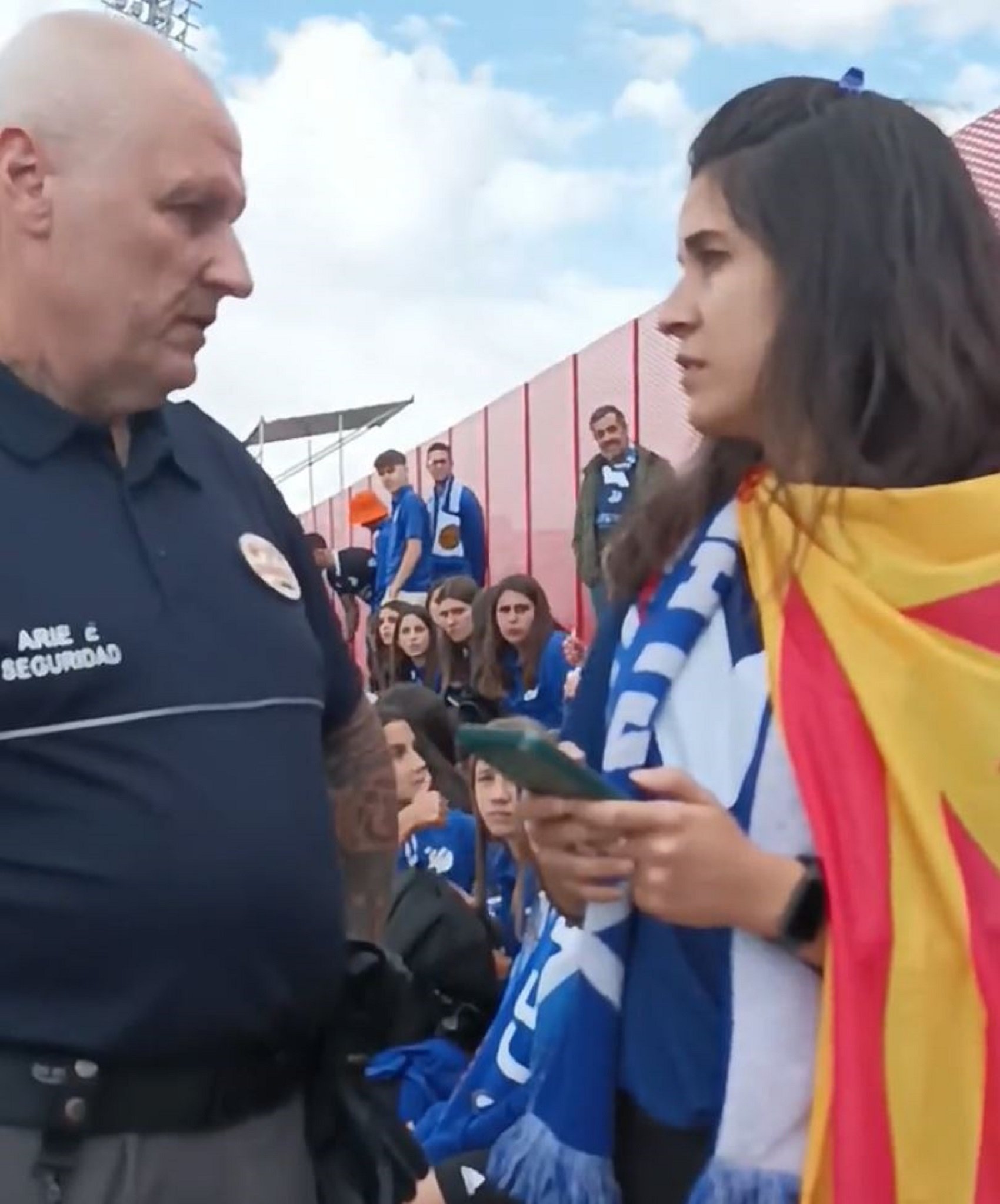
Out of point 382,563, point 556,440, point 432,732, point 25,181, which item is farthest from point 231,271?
point 556,440

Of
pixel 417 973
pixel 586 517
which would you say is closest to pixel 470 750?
pixel 417 973

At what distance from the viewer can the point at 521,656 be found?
22.6ft

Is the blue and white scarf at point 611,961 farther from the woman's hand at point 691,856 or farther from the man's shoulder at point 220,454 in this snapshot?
the man's shoulder at point 220,454

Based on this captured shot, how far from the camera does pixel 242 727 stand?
67.7 inches

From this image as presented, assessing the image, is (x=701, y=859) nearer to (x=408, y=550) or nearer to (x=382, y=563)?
(x=408, y=550)

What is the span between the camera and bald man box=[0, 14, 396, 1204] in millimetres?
1582

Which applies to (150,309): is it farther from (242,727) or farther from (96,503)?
(242,727)

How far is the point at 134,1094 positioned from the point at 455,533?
30.4 feet

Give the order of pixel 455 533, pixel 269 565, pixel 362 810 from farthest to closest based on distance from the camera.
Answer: pixel 455 533
pixel 362 810
pixel 269 565

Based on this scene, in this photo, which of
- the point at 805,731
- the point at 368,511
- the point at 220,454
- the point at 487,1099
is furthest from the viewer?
the point at 368,511

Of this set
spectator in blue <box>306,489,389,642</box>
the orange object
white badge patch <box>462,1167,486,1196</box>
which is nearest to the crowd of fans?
white badge patch <box>462,1167,486,1196</box>


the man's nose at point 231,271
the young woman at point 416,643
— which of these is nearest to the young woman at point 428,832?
the man's nose at point 231,271

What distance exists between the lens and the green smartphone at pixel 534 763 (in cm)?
133

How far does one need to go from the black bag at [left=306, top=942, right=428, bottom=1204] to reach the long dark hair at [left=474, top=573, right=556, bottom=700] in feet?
16.1
